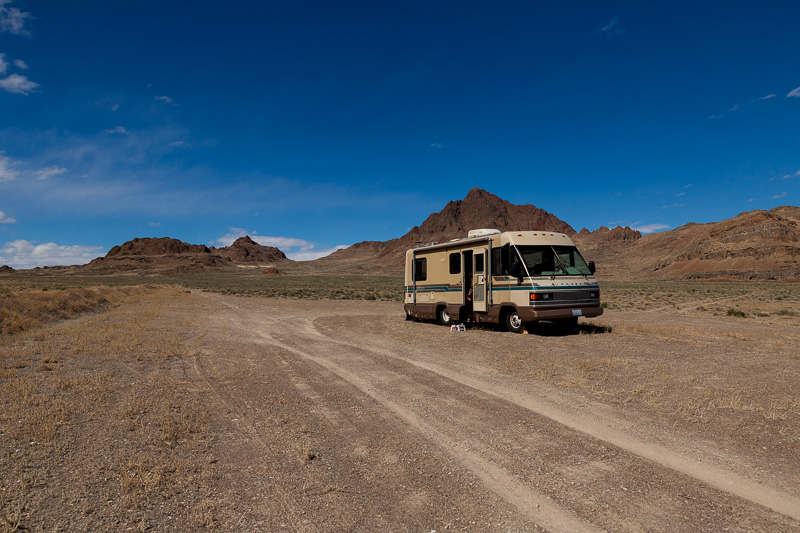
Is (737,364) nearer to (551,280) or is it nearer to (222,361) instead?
(551,280)

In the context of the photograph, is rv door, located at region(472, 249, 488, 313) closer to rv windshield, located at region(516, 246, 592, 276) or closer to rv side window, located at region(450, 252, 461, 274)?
rv side window, located at region(450, 252, 461, 274)

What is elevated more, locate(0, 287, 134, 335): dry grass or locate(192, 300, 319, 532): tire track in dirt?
locate(0, 287, 134, 335): dry grass

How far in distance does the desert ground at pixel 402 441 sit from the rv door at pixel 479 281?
14.2 feet

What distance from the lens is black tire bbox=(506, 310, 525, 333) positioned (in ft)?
42.9

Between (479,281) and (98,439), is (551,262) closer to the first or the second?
(479,281)

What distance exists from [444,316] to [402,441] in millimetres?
11427

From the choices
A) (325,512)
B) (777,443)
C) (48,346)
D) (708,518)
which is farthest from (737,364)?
(48,346)

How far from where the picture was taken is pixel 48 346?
10.3 m

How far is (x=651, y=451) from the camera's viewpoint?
4.52m

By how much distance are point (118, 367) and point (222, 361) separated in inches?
74.3

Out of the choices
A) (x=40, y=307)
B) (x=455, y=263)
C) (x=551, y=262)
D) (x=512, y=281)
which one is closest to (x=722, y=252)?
(x=455, y=263)

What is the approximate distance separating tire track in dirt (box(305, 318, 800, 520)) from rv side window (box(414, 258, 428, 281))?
9712 millimetres

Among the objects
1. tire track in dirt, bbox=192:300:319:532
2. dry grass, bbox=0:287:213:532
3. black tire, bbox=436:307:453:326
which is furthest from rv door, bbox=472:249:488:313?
dry grass, bbox=0:287:213:532

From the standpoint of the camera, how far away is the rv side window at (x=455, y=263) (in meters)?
15.4
